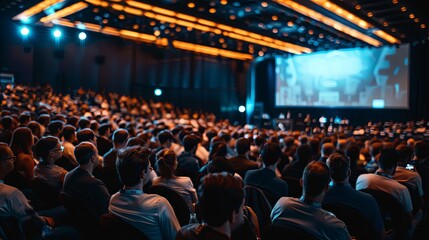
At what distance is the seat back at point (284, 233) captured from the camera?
82.8 inches

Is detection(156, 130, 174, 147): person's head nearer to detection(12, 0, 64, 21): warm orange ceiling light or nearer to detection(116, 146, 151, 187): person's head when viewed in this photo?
detection(116, 146, 151, 187): person's head

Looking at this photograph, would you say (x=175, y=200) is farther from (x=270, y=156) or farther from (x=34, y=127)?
(x=34, y=127)

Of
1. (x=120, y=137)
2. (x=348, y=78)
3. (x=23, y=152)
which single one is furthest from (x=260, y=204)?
(x=348, y=78)

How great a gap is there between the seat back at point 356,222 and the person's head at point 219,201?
1.47 metres

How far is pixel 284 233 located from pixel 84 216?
4.70ft

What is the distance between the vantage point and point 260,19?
631 inches

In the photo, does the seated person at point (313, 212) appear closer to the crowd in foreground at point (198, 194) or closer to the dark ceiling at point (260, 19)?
the crowd in foreground at point (198, 194)

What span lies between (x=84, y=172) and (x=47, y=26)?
17.6m

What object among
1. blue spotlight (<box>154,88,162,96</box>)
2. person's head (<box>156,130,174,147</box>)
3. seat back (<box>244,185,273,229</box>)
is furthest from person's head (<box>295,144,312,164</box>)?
blue spotlight (<box>154,88,162,96</box>)

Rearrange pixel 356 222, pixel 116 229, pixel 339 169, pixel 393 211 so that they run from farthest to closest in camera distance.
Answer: pixel 393 211, pixel 339 169, pixel 356 222, pixel 116 229

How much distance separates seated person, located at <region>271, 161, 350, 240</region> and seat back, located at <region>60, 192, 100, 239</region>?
4.12 ft

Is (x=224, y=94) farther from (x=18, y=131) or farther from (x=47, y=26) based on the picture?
(x=18, y=131)

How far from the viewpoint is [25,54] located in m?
19.8

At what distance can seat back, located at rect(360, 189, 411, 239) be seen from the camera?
10.9ft
